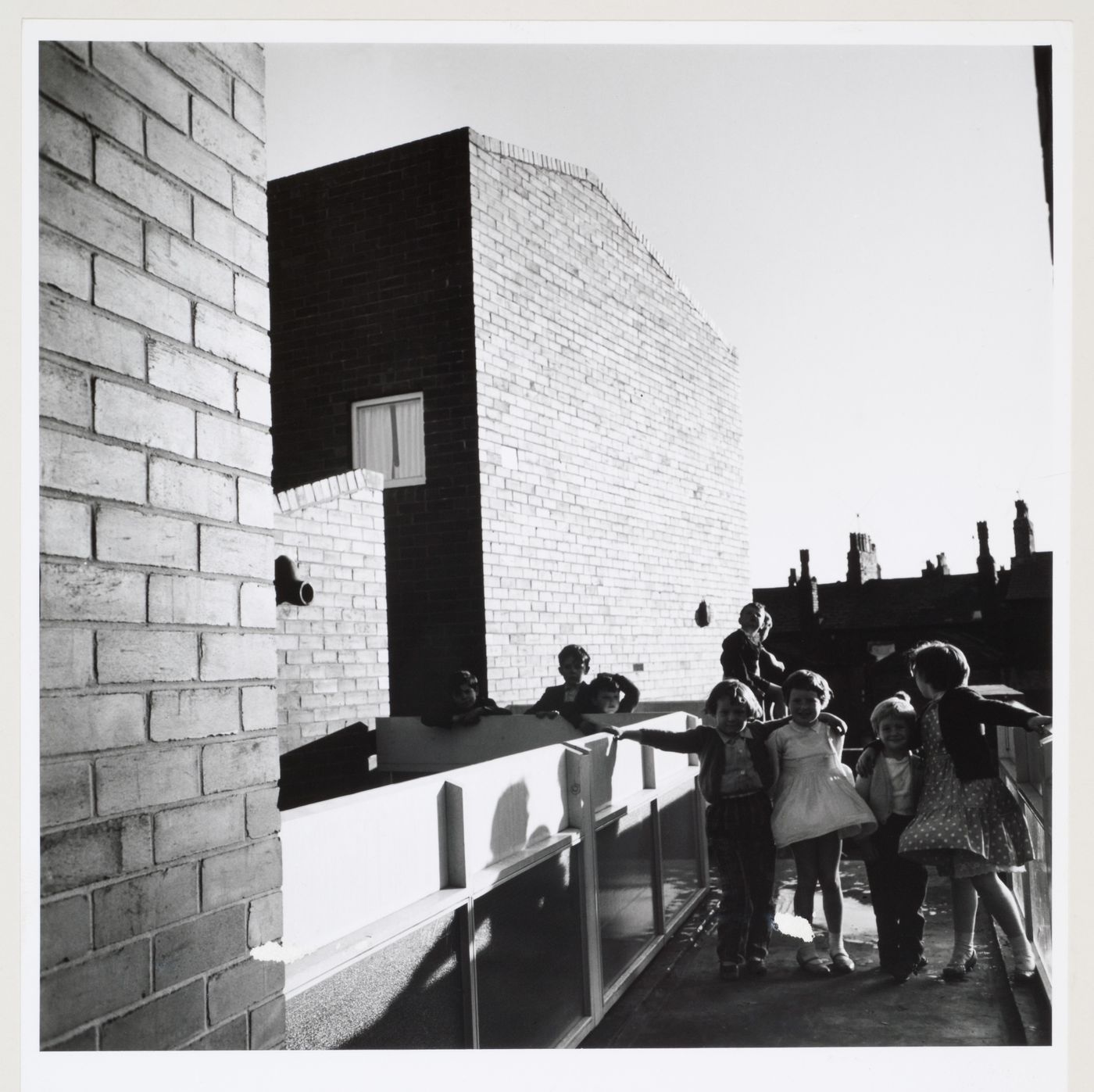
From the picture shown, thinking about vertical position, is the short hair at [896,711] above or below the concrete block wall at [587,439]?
below

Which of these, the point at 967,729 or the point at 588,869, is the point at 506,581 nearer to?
the point at 588,869

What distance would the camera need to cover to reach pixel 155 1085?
196 cm

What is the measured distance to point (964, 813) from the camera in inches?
125

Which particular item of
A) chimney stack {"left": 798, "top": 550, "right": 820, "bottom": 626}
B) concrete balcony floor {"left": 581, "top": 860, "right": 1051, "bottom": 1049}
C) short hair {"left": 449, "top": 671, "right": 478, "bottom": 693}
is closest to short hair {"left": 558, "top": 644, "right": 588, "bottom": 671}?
short hair {"left": 449, "top": 671, "right": 478, "bottom": 693}

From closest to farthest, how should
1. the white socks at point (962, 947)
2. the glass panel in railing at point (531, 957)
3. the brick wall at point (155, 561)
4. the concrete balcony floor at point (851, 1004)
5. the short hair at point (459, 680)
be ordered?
the brick wall at point (155, 561), the concrete balcony floor at point (851, 1004), the glass panel in railing at point (531, 957), the white socks at point (962, 947), the short hair at point (459, 680)

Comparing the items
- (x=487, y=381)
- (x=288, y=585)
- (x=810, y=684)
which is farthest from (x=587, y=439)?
(x=810, y=684)

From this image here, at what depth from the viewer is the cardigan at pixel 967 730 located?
10.4ft

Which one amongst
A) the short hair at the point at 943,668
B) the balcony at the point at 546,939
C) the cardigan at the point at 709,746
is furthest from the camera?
the cardigan at the point at 709,746

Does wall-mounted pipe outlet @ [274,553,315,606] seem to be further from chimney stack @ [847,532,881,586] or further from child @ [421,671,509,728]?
chimney stack @ [847,532,881,586]

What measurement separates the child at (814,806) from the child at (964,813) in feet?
0.89

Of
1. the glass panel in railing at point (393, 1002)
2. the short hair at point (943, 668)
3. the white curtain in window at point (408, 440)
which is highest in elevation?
the white curtain in window at point (408, 440)

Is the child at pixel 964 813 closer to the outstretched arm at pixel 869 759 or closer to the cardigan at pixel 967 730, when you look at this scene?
the cardigan at pixel 967 730

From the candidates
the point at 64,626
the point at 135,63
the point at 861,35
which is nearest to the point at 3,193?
the point at 135,63

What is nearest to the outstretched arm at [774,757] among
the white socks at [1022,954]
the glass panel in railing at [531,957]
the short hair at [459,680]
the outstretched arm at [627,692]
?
the glass panel in railing at [531,957]
